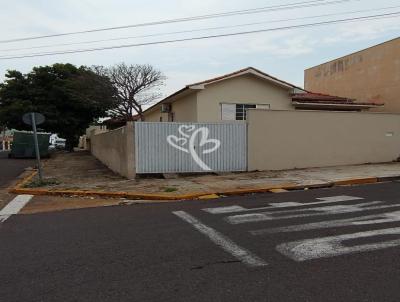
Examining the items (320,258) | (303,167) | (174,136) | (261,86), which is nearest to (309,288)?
(320,258)

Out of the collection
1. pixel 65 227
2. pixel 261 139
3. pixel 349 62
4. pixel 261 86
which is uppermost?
pixel 349 62

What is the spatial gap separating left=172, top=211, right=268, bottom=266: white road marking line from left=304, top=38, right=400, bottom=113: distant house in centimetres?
1869

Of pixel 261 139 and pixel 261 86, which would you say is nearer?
pixel 261 139

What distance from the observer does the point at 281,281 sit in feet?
15.9

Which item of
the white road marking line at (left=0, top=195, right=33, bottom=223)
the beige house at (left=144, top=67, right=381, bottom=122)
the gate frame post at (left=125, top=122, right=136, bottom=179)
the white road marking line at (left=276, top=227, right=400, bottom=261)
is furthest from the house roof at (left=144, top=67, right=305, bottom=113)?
the white road marking line at (left=276, top=227, right=400, bottom=261)

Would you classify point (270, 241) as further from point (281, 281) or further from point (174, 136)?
point (174, 136)

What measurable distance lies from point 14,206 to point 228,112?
11.5 m

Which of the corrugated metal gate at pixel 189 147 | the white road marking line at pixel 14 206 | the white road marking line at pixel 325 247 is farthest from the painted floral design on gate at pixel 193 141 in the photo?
the white road marking line at pixel 325 247

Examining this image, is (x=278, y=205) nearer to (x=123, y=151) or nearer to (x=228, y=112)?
(x=123, y=151)

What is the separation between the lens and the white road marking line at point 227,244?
5.64 metres

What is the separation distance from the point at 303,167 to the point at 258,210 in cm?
847

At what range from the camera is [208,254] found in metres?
5.97

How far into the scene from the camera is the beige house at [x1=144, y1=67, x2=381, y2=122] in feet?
65.4

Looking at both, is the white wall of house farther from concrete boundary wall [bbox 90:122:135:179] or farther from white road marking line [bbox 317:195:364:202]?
white road marking line [bbox 317:195:364:202]
